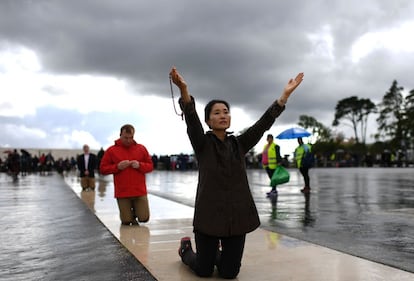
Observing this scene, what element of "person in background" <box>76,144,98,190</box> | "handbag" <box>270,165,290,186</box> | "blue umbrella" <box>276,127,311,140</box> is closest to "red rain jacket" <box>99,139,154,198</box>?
"handbag" <box>270,165,290,186</box>

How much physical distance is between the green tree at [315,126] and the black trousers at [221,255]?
88.1 meters

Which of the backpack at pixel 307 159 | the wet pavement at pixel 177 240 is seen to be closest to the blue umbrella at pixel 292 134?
the backpack at pixel 307 159

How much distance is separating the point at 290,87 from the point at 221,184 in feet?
3.60

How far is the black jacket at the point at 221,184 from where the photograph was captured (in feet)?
13.2

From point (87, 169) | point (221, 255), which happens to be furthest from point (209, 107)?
point (87, 169)

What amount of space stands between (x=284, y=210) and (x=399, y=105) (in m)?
84.9

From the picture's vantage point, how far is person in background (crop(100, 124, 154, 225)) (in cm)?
765

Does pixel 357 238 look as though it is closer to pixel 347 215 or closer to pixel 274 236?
pixel 274 236

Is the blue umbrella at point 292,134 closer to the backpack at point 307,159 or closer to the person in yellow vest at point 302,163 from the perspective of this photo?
the person in yellow vest at point 302,163

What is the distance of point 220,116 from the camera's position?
4.25 metres

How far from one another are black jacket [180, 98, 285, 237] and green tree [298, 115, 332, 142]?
88.0 m

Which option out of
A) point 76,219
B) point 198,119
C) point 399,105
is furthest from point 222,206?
point 399,105

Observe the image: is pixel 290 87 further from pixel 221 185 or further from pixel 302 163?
pixel 302 163

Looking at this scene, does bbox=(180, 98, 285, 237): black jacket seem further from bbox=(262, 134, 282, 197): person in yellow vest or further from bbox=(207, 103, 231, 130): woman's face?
bbox=(262, 134, 282, 197): person in yellow vest
